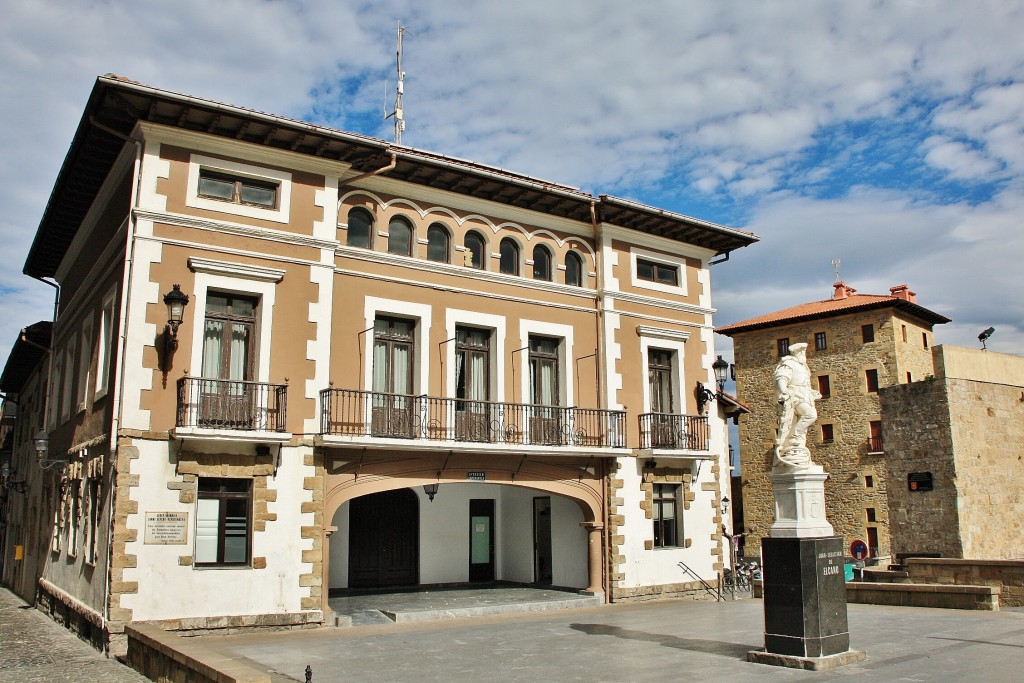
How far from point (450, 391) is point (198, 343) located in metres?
5.18

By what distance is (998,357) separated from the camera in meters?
34.3

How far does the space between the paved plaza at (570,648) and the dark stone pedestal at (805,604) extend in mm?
313

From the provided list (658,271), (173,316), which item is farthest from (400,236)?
(658,271)

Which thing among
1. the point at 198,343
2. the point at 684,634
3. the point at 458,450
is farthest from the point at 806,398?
the point at 198,343

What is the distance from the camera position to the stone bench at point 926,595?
16.5 meters

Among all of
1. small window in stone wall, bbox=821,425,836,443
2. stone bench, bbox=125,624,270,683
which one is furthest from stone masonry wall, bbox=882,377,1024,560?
stone bench, bbox=125,624,270,683

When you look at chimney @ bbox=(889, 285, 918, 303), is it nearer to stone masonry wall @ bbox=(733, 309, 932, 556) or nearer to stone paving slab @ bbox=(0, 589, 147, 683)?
stone masonry wall @ bbox=(733, 309, 932, 556)

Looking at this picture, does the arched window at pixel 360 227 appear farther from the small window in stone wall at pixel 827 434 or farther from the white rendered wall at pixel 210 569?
the small window in stone wall at pixel 827 434

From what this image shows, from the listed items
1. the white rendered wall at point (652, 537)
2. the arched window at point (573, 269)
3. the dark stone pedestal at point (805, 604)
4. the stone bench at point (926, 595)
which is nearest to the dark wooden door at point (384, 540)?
the white rendered wall at point (652, 537)

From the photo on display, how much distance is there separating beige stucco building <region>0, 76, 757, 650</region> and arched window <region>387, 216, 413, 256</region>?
0.09 m

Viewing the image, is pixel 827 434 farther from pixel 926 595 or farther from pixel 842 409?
pixel 926 595

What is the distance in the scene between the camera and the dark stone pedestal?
418 inches

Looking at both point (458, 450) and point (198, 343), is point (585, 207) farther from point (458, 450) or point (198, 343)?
point (198, 343)

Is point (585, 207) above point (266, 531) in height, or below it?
above
